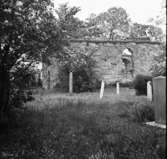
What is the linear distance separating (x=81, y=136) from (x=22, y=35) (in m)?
2.28

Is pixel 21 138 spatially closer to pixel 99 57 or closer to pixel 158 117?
pixel 158 117

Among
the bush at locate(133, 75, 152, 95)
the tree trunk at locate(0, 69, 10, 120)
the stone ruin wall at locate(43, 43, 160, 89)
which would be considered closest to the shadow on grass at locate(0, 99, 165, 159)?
the tree trunk at locate(0, 69, 10, 120)

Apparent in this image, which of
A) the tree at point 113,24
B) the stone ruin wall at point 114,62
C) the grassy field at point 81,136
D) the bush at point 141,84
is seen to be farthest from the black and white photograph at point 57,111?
the tree at point 113,24

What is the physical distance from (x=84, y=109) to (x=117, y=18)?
73.5ft

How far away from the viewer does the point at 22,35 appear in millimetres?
4891

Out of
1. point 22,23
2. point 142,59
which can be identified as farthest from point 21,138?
point 142,59

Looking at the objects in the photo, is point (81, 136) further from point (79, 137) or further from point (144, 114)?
point (144, 114)

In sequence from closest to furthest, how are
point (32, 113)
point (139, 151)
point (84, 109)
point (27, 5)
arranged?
1. point (139, 151)
2. point (27, 5)
3. point (32, 113)
4. point (84, 109)

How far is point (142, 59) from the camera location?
1500 cm

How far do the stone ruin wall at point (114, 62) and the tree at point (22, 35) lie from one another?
28.3 feet

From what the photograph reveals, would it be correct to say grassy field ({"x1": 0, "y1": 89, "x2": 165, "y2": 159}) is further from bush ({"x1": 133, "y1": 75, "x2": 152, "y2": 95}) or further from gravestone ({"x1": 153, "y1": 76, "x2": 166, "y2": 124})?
bush ({"x1": 133, "y1": 75, "x2": 152, "y2": 95})

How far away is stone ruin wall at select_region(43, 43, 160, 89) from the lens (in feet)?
46.1

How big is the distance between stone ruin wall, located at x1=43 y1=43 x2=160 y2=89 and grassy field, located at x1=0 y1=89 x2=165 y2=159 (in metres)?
8.15

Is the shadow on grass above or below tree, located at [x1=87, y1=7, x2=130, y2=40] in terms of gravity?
below
